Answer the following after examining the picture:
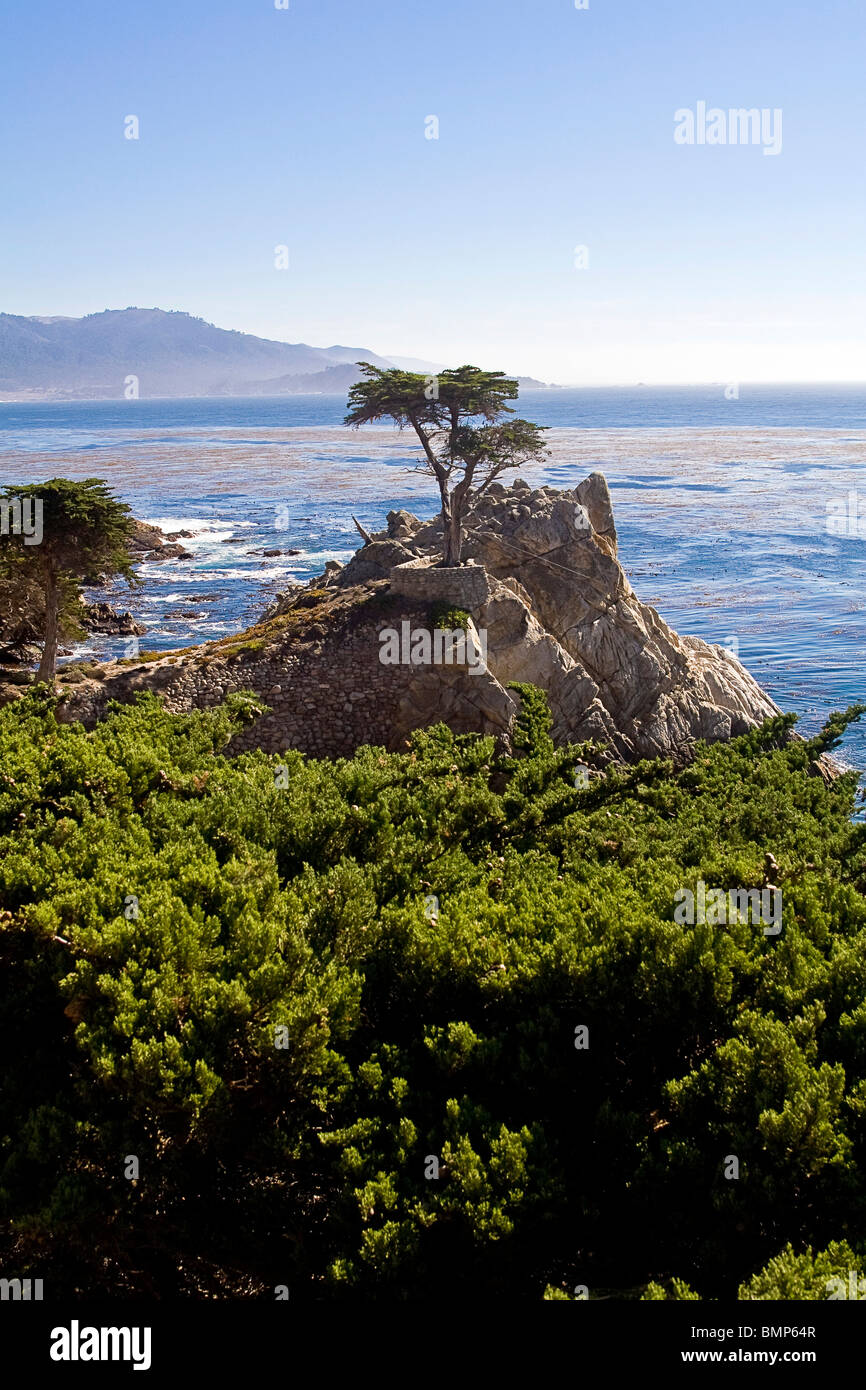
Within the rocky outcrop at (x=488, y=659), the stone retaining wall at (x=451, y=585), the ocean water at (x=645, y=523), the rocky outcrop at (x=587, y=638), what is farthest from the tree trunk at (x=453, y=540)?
the ocean water at (x=645, y=523)

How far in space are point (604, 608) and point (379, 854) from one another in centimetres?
2189

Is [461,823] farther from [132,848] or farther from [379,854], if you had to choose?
[132,848]

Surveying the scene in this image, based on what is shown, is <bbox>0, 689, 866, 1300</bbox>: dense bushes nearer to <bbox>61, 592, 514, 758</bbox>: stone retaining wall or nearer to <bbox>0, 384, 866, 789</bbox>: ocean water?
<bbox>61, 592, 514, 758</bbox>: stone retaining wall

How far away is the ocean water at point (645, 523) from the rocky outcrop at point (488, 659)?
8109 mm

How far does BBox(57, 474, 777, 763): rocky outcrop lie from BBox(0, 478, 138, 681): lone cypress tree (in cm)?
455

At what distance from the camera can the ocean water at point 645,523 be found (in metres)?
Result: 48.0

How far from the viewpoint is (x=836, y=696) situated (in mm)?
40594

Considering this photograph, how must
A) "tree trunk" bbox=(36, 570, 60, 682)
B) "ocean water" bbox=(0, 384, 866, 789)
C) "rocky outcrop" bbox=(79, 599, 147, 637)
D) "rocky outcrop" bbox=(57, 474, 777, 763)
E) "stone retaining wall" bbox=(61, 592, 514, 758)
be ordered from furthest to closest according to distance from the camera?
"ocean water" bbox=(0, 384, 866, 789) < "rocky outcrop" bbox=(79, 599, 147, 637) < "tree trunk" bbox=(36, 570, 60, 682) < "rocky outcrop" bbox=(57, 474, 777, 763) < "stone retaining wall" bbox=(61, 592, 514, 758)

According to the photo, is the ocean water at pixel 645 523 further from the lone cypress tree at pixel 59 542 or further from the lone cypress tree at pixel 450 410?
the lone cypress tree at pixel 450 410

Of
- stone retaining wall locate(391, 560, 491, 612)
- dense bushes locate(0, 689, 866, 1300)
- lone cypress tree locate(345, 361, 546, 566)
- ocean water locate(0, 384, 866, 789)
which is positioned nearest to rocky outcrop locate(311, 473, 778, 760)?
stone retaining wall locate(391, 560, 491, 612)

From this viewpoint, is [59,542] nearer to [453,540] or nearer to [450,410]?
[453,540]

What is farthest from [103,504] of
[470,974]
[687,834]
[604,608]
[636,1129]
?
[636,1129]

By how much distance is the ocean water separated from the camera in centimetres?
4803
